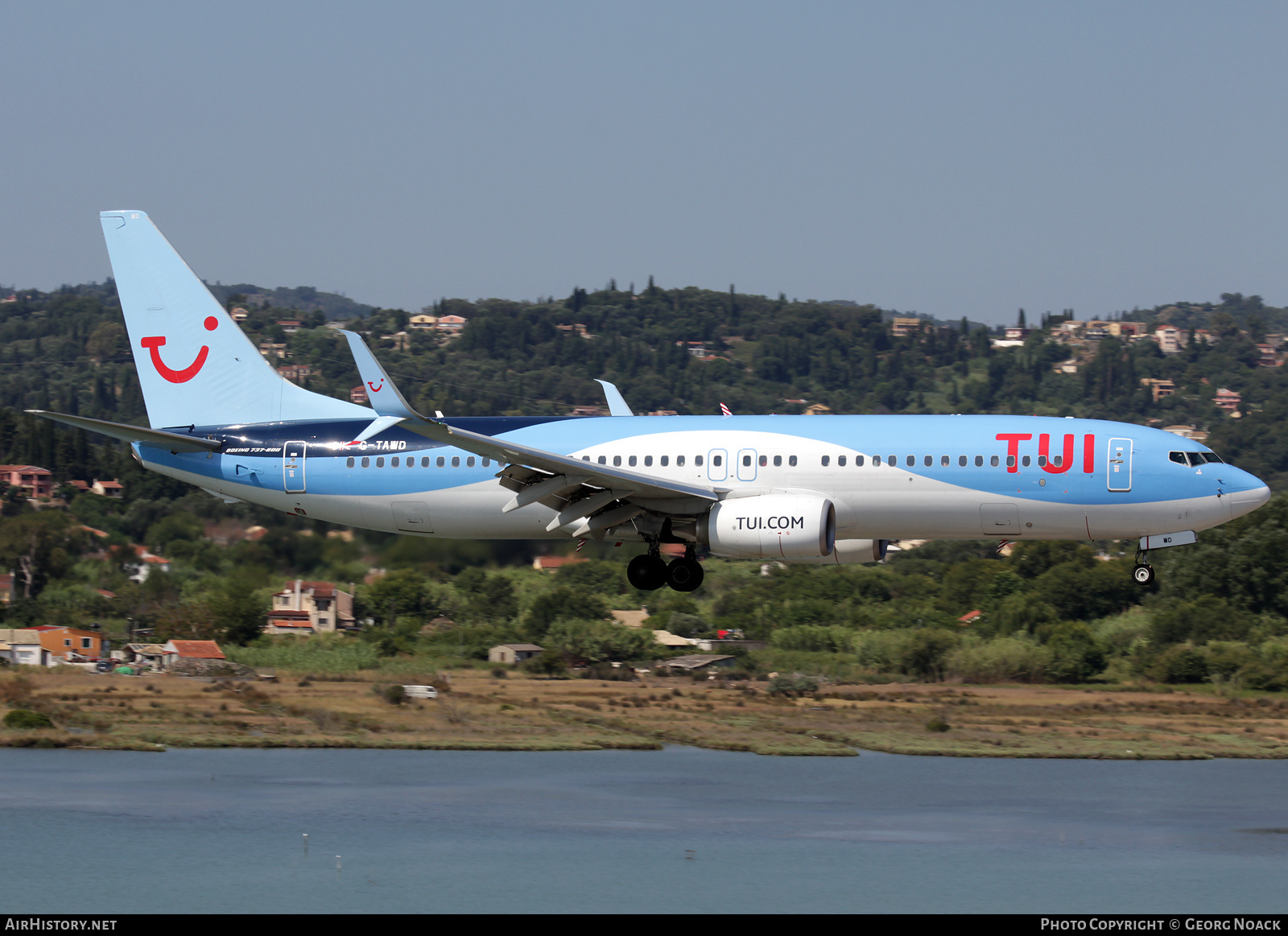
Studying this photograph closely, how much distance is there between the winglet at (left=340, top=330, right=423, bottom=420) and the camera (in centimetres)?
3522

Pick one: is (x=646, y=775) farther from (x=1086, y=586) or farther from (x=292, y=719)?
(x=1086, y=586)

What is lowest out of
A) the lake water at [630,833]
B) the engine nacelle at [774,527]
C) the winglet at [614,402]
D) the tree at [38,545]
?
the lake water at [630,833]

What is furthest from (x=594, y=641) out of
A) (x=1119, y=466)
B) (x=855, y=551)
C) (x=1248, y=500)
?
(x=1248, y=500)

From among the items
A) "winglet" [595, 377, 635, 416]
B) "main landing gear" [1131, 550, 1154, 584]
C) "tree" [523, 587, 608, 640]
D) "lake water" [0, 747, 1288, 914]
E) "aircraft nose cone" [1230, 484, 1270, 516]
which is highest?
"winglet" [595, 377, 635, 416]

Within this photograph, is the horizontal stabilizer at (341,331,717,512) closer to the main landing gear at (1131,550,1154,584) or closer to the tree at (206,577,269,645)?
the main landing gear at (1131,550,1154,584)

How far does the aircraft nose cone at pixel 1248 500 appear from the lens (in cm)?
3872

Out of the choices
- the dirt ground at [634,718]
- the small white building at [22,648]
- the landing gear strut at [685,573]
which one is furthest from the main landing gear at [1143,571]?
the small white building at [22,648]

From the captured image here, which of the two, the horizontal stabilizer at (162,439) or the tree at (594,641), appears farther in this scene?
the tree at (594,641)

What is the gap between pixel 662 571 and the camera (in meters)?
42.1

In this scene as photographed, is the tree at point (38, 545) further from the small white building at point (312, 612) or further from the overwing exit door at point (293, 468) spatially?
the overwing exit door at point (293, 468)

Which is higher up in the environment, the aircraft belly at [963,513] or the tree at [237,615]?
the aircraft belly at [963,513]

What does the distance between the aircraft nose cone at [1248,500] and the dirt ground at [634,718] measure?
54638 millimetres

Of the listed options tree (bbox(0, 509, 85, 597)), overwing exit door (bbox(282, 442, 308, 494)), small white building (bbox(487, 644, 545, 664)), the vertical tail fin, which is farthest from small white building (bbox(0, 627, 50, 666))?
overwing exit door (bbox(282, 442, 308, 494))

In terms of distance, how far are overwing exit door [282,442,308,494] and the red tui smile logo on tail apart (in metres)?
4.66
